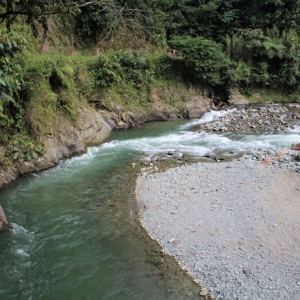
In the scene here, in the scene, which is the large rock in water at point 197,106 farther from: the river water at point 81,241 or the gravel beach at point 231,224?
the gravel beach at point 231,224

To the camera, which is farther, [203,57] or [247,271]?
[203,57]

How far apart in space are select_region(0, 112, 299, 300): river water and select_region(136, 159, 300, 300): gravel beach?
1.42 ft

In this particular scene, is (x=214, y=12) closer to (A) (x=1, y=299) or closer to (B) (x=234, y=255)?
(B) (x=234, y=255)

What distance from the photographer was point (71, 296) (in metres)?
4.71

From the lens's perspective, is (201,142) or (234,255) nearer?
(234,255)

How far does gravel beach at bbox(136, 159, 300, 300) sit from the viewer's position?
479cm

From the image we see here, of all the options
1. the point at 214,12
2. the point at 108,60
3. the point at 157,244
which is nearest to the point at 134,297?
the point at 157,244

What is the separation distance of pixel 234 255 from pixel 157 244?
1.52 m

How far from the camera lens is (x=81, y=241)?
6.10m

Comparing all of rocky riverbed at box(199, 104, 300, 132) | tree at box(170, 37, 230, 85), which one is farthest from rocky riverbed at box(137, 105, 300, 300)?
tree at box(170, 37, 230, 85)

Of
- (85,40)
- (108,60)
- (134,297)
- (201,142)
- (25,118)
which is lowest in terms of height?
(201,142)

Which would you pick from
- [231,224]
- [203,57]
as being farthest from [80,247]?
[203,57]

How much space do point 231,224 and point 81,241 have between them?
3170mm

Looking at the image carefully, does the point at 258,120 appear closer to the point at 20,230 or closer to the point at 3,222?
the point at 20,230
